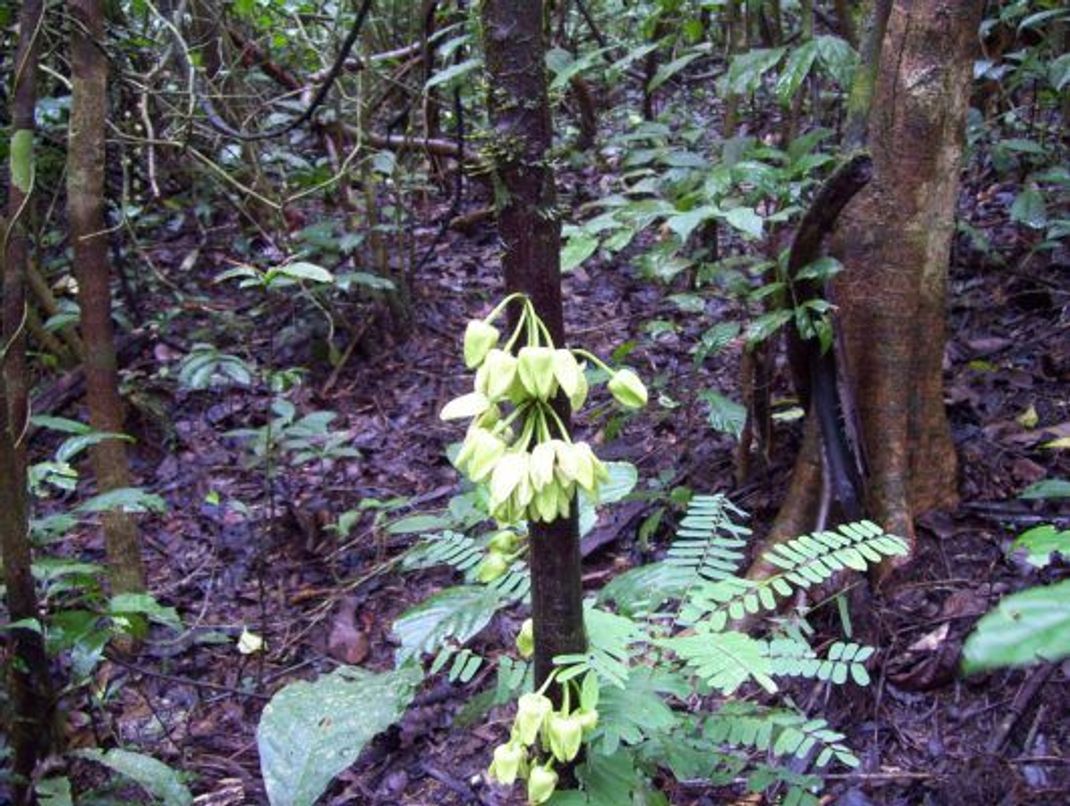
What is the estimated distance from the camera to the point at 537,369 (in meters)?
1.11

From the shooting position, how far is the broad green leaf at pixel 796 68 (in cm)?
283

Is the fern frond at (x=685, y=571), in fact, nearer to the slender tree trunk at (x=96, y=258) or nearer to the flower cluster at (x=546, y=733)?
the flower cluster at (x=546, y=733)

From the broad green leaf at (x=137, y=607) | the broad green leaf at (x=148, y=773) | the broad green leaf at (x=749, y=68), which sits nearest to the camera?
the broad green leaf at (x=148, y=773)

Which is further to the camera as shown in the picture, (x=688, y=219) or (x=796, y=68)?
(x=796, y=68)

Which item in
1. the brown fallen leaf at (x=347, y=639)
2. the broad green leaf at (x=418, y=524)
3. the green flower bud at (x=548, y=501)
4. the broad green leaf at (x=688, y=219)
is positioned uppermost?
the broad green leaf at (x=688, y=219)

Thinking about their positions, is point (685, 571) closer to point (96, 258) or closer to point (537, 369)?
point (537, 369)

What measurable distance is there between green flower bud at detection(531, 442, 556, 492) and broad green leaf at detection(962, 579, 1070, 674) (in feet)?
1.74

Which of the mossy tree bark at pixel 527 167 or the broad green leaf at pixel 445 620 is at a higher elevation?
the mossy tree bark at pixel 527 167

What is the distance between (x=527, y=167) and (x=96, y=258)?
7.42ft

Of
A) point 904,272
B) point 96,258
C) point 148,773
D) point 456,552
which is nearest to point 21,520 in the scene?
point 148,773

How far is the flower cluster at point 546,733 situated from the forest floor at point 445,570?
1.04 metres

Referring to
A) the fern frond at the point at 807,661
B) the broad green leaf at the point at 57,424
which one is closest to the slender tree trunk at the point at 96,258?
the broad green leaf at the point at 57,424

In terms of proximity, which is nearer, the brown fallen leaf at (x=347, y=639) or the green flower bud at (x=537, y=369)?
the green flower bud at (x=537, y=369)

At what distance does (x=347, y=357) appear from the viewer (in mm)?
5047
